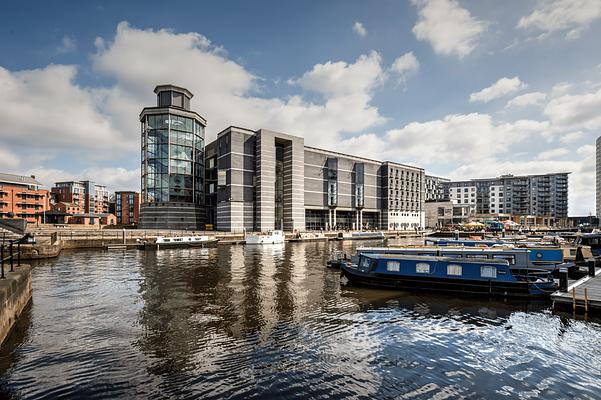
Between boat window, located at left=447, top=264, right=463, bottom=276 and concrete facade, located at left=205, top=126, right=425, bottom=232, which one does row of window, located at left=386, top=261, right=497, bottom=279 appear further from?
concrete facade, located at left=205, top=126, right=425, bottom=232

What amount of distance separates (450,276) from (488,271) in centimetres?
259

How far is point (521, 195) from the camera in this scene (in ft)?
586

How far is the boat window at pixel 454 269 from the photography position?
22.4m

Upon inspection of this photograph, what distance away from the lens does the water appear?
33.0ft

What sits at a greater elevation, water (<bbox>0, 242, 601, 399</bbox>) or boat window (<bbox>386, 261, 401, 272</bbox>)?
boat window (<bbox>386, 261, 401, 272</bbox>)

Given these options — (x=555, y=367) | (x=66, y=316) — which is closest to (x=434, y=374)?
(x=555, y=367)

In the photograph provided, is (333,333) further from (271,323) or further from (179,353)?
(179,353)

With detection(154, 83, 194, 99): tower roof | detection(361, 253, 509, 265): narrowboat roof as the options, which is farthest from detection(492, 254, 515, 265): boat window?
detection(154, 83, 194, 99): tower roof

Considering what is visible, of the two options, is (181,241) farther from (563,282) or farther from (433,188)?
Result: (433,188)

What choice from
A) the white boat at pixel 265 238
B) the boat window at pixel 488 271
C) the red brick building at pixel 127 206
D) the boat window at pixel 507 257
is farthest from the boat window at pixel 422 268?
the red brick building at pixel 127 206

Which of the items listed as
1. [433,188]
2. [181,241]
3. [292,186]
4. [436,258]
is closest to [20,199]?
[181,241]

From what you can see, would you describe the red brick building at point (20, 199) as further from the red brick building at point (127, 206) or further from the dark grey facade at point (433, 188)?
the dark grey facade at point (433, 188)

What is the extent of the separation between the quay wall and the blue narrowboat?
21.7m

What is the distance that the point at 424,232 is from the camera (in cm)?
11494
